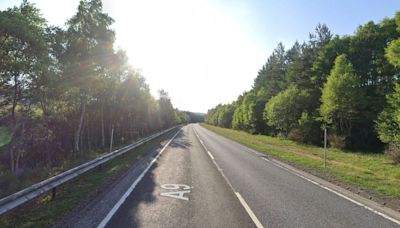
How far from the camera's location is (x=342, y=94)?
3153cm

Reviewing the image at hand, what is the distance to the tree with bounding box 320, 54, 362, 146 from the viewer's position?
102 ft

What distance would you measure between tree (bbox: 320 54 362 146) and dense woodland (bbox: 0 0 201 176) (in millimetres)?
19857

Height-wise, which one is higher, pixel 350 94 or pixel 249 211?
pixel 350 94

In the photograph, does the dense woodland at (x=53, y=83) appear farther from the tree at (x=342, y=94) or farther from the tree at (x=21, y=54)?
the tree at (x=342, y=94)

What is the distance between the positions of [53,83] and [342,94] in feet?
84.9

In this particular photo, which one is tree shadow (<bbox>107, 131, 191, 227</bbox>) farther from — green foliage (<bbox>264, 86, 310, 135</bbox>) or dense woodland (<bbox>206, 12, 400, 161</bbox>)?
green foliage (<bbox>264, 86, 310, 135</bbox>)

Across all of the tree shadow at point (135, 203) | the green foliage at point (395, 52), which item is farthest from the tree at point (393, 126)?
the tree shadow at point (135, 203)

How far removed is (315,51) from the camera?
→ 46.9m

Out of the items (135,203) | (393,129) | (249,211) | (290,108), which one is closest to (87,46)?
(135,203)

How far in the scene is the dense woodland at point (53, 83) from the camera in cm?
1324

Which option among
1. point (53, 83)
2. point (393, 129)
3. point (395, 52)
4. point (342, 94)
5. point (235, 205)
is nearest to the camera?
point (235, 205)

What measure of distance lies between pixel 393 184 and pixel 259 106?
5097 cm

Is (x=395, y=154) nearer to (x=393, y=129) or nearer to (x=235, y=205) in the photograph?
(x=393, y=129)

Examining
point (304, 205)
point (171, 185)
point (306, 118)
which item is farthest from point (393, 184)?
point (306, 118)
